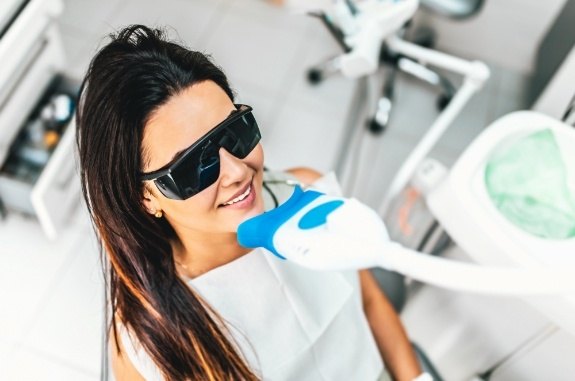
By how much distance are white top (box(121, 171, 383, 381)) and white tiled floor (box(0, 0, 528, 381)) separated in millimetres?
843

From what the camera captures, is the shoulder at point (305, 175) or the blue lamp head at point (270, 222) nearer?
the blue lamp head at point (270, 222)

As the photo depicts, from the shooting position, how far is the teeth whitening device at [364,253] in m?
0.63

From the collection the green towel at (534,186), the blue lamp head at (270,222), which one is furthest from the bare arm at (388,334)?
the blue lamp head at (270,222)

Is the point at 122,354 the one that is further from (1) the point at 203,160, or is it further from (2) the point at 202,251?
(1) the point at 203,160

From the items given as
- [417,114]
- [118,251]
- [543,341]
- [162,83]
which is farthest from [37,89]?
[543,341]

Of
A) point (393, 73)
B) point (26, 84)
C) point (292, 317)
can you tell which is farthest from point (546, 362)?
point (26, 84)

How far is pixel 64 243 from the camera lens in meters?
1.84

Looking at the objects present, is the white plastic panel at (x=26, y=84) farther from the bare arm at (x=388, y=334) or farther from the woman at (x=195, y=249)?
the bare arm at (x=388, y=334)

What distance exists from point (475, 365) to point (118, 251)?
88 cm

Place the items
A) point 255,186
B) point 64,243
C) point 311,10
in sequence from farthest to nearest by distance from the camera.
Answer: point 64,243 → point 311,10 → point 255,186

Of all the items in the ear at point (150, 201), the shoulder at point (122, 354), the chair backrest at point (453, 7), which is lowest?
the shoulder at point (122, 354)

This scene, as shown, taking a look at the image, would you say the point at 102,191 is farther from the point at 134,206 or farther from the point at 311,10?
the point at 311,10

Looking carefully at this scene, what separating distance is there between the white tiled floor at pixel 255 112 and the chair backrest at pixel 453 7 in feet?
1.67

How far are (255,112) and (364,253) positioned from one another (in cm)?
155
